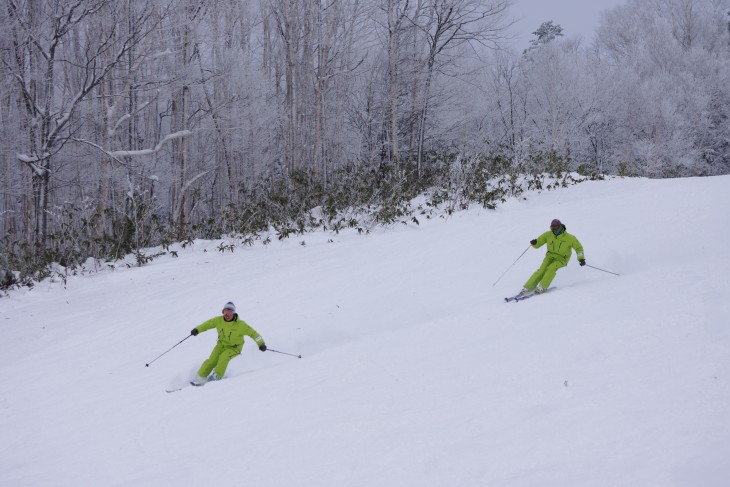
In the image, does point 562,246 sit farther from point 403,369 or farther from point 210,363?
point 210,363

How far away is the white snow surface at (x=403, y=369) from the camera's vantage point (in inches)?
126

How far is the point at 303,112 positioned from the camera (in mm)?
18797

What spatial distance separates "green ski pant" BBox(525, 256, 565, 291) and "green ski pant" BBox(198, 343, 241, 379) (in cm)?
439

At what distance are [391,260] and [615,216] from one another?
4.78 meters

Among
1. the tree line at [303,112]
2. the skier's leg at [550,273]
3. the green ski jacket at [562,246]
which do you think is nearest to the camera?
the skier's leg at [550,273]

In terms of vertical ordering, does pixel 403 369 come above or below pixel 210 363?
above

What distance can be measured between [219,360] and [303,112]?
574 inches

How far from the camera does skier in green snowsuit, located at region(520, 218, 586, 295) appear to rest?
7.10 meters

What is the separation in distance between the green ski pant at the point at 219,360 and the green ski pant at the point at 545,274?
4.39 metres

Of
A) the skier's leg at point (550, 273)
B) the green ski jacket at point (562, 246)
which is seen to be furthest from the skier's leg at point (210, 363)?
the green ski jacket at point (562, 246)

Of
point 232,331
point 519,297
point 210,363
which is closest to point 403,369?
point 232,331

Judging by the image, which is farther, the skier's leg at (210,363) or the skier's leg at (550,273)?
the skier's leg at (550,273)

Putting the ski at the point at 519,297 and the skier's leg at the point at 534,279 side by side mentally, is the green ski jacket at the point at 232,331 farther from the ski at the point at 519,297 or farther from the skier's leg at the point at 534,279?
the skier's leg at the point at 534,279

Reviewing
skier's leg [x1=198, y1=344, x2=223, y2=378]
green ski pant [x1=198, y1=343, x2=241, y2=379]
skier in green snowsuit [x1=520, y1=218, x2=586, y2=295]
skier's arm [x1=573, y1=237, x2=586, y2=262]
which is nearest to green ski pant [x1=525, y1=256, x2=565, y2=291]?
skier in green snowsuit [x1=520, y1=218, x2=586, y2=295]
